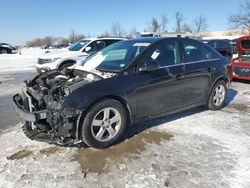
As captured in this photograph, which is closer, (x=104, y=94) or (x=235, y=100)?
(x=104, y=94)

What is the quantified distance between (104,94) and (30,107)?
117cm

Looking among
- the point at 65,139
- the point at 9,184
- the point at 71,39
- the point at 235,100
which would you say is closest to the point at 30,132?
the point at 65,139

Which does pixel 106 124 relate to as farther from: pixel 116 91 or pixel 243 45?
pixel 243 45

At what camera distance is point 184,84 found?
503 cm

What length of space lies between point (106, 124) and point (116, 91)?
0.51 metres

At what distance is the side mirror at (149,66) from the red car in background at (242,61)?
5.29 meters

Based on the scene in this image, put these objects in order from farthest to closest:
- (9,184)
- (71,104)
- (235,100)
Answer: (235,100), (71,104), (9,184)

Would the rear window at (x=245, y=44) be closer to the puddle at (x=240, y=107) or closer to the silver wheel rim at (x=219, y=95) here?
the puddle at (x=240, y=107)

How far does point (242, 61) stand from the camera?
9195 mm

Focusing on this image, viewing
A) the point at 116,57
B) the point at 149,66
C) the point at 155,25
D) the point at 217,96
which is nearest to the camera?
the point at 149,66

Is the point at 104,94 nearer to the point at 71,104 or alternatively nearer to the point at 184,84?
the point at 71,104

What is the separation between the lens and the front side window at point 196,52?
17.0 feet

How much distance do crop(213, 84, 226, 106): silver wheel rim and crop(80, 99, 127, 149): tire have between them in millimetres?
2609

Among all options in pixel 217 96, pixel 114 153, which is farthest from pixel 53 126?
pixel 217 96
